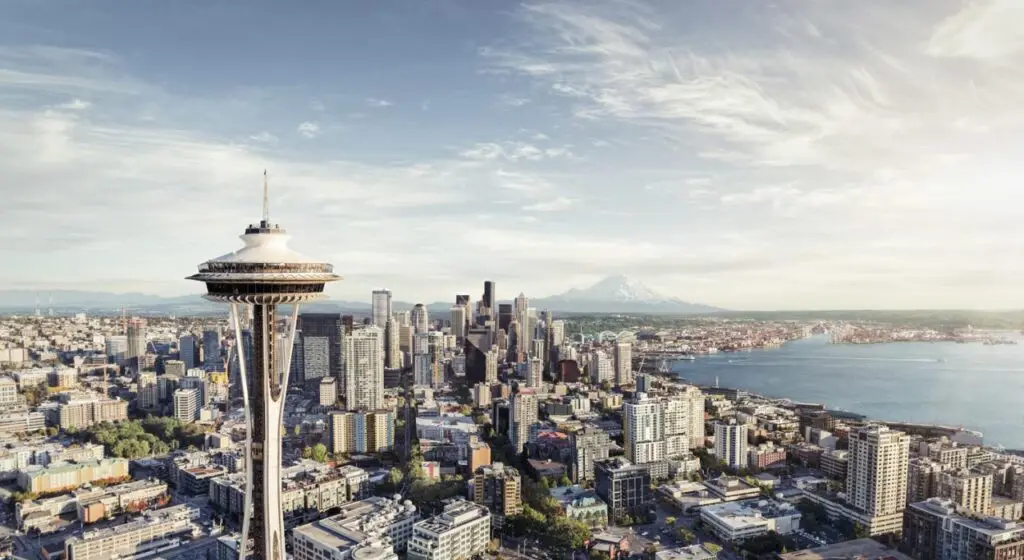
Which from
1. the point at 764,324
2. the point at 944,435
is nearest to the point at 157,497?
the point at 944,435

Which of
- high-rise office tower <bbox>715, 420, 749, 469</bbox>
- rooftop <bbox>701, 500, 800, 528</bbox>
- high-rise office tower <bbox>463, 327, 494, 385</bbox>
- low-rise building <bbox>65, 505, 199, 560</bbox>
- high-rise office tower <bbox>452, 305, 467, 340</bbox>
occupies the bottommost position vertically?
low-rise building <bbox>65, 505, 199, 560</bbox>


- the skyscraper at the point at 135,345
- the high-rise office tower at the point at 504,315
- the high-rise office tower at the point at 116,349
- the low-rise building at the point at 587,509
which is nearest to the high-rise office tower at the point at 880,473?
the low-rise building at the point at 587,509

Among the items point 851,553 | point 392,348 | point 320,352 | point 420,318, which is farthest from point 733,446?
point 420,318

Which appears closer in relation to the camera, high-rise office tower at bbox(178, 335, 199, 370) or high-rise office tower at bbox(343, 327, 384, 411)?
high-rise office tower at bbox(343, 327, 384, 411)

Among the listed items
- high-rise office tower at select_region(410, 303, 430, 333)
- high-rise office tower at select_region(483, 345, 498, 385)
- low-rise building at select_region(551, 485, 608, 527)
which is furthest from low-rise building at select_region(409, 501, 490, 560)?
high-rise office tower at select_region(410, 303, 430, 333)

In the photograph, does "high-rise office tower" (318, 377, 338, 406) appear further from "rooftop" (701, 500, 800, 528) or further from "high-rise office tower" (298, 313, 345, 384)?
"rooftop" (701, 500, 800, 528)

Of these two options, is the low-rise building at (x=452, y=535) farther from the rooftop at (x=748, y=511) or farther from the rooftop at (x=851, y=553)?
the rooftop at (x=851, y=553)
